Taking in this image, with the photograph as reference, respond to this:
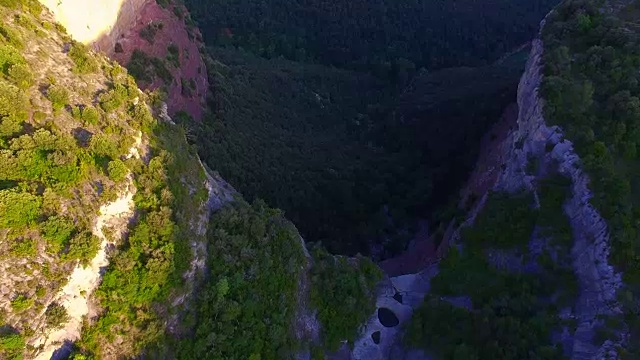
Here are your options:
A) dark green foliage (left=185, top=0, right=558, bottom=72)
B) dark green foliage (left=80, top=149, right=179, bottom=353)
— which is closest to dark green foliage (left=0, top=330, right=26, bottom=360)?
dark green foliage (left=80, top=149, right=179, bottom=353)

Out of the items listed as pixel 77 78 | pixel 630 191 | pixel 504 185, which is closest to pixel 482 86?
pixel 504 185

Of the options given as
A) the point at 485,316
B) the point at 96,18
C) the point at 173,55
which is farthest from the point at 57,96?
the point at 485,316

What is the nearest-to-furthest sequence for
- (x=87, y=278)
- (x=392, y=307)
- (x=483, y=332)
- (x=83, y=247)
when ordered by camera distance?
(x=83, y=247)
(x=87, y=278)
(x=483, y=332)
(x=392, y=307)

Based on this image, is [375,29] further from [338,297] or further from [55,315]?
[55,315]

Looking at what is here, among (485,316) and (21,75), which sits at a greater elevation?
(485,316)

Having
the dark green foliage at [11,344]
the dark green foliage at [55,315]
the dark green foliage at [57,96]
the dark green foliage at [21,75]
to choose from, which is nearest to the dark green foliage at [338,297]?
the dark green foliage at [55,315]

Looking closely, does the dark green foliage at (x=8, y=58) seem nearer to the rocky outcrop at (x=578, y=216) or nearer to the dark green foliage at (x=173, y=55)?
the dark green foliage at (x=173, y=55)
